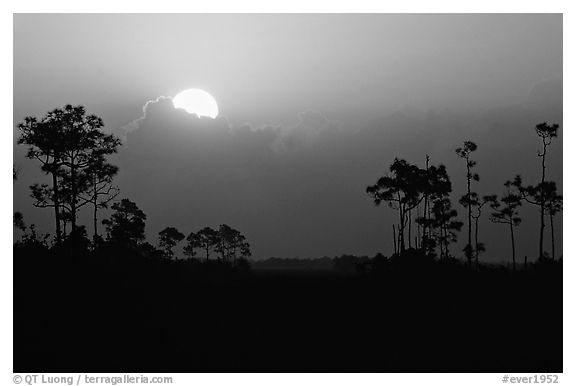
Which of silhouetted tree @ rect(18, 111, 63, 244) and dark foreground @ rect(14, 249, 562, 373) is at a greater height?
silhouetted tree @ rect(18, 111, 63, 244)

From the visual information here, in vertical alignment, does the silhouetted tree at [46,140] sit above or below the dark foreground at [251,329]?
above

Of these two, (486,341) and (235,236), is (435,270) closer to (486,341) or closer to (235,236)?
(486,341)

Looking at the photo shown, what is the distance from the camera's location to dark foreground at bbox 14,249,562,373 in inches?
658

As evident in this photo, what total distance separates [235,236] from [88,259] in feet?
287

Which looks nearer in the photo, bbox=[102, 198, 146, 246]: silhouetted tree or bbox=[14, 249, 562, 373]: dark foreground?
bbox=[14, 249, 562, 373]: dark foreground

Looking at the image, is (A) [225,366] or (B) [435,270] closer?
(A) [225,366]

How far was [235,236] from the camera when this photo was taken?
117 meters

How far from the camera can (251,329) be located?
2058cm

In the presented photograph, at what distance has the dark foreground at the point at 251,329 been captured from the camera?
16.7 m

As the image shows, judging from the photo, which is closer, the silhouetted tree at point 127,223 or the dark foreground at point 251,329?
the dark foreground at point 251,329

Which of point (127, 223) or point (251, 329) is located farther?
point (127, 223)
